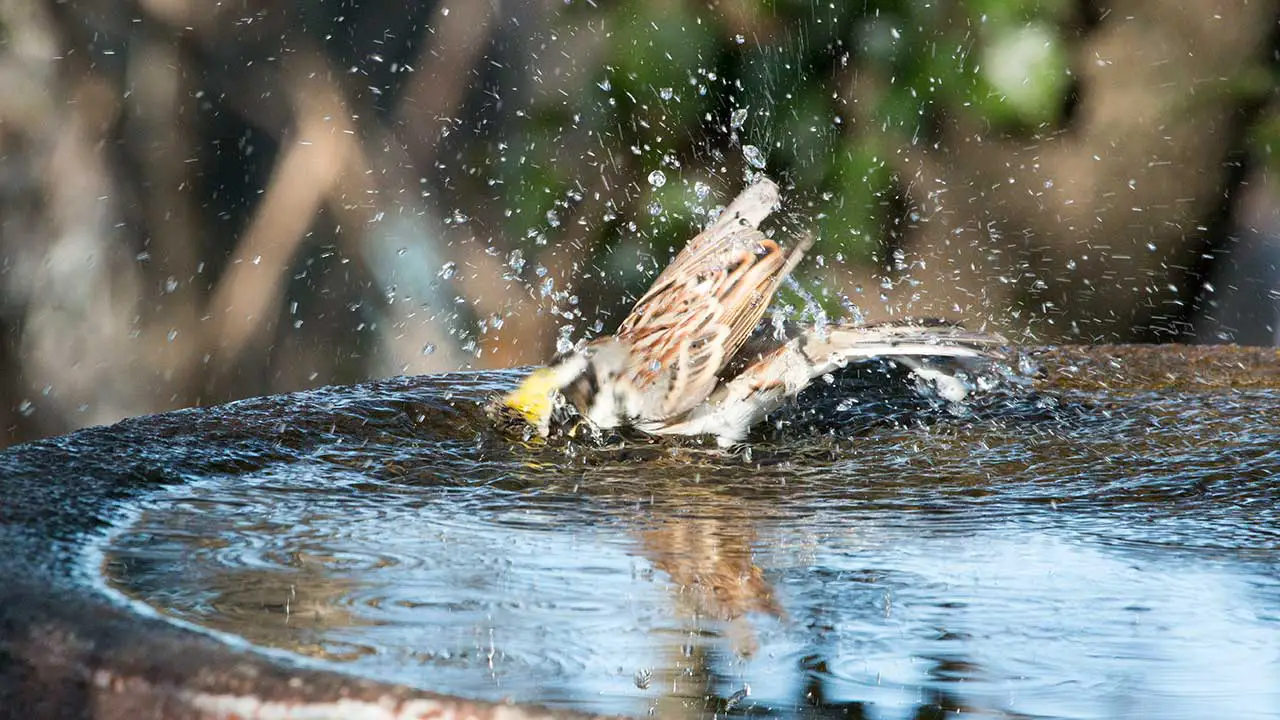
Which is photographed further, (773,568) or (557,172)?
(557,172)

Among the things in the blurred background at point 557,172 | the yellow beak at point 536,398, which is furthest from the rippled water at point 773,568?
the blurred background at point 557,172

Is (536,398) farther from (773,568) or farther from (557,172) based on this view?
(557,172)

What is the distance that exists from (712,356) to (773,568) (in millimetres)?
399

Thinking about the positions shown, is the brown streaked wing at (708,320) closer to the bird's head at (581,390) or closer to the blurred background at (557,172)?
the bird's head at (581,390)

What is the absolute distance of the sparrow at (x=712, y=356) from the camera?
1.11 metres

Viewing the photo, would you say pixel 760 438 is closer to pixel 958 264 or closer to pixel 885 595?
pixel 885 595

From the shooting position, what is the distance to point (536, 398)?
3.80 ft

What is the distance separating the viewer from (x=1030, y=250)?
2.65 meters

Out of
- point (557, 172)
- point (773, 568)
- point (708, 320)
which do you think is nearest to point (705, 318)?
point (708, 320)

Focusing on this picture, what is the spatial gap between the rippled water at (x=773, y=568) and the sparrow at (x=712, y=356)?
0.15ft

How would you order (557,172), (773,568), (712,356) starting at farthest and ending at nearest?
(557,172) → (712,356) → (773,568)

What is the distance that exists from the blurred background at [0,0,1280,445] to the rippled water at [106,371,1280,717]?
1.39 m

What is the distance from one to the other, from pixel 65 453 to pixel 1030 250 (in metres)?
2.03

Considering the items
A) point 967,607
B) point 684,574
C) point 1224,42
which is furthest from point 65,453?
point 1224,42
